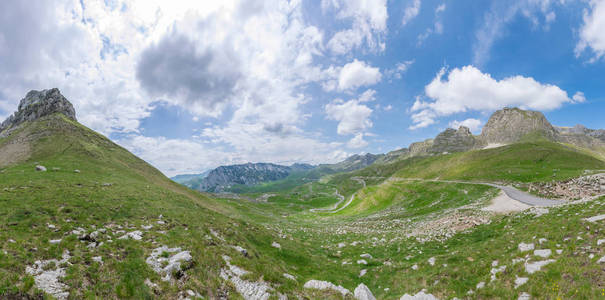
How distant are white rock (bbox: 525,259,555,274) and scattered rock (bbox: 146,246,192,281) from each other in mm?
19797

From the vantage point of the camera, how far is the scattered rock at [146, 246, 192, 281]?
39.1ft

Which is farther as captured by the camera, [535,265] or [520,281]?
[535,265]

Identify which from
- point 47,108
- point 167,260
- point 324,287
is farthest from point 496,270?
point 47,108

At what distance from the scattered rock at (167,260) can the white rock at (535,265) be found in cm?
1980

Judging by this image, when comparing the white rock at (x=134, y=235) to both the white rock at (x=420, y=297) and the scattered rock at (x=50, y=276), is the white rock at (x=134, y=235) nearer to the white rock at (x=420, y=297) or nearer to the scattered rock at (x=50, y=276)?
the scattered rock at (x=50, y=276)

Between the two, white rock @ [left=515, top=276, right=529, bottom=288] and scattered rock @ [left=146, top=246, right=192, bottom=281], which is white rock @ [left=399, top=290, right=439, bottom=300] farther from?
scattered rock @ [left=146, top=246, right=192, bottom=281]

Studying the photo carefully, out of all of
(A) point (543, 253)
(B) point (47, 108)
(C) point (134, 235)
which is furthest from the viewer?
(B) point (47, 108)

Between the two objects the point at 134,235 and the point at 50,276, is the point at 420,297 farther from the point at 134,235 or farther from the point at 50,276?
the point at 134,235

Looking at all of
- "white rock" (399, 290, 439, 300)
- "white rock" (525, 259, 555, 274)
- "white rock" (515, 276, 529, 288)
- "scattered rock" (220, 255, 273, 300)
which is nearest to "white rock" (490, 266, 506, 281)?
"white rock" (525, 259, 555, 274)

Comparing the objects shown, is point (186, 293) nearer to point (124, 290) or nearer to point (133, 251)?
point (124, 290)

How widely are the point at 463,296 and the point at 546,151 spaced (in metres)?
128

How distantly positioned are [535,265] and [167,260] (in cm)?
2192

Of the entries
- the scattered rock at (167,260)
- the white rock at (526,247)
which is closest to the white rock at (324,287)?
the scattered rock at (167,260)

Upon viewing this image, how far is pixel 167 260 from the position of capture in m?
13.2
